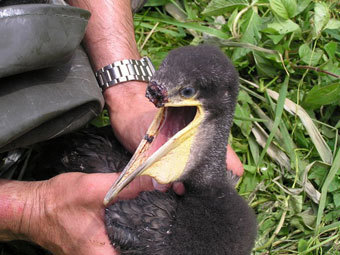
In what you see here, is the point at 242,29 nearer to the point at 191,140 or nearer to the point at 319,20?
the point at 319,20

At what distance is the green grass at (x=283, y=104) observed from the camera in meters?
2.05

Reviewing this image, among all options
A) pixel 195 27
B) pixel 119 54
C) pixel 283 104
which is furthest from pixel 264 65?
pixel 119 54

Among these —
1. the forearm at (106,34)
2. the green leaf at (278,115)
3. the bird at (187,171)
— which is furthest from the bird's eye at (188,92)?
the green leaf at (278,115)

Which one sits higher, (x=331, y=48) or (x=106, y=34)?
(x=106, y=34)

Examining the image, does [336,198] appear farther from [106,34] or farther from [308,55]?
[106,34]

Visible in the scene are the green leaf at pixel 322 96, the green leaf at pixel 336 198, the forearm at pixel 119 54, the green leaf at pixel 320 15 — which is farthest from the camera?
the green leaf at pixel 320 15

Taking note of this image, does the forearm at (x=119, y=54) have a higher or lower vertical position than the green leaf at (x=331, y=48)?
higher

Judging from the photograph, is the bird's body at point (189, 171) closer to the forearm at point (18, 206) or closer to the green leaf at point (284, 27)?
the forearm at point (18, 206)

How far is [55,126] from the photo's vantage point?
163cm

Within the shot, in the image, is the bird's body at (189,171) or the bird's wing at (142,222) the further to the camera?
the bird's wing at (142,222)

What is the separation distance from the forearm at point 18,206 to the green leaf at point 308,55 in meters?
1.34

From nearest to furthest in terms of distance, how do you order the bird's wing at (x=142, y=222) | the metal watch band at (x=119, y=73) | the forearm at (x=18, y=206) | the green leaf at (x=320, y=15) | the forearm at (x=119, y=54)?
1. the bird's wing at (x=142, y=222)
2. the forearm at (x=18, y=206)
3. the forearm at (x=119, y=54)
4. the metal watch band at (x=119, y=73)
5. the green leaf at (x=320, y=15)

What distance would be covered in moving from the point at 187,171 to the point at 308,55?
1153 millimetres

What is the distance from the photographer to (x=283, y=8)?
7.45 ft
